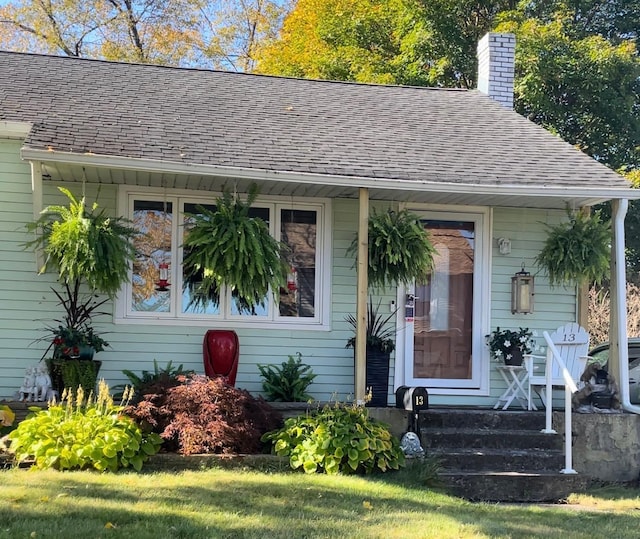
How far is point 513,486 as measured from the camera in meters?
6.33

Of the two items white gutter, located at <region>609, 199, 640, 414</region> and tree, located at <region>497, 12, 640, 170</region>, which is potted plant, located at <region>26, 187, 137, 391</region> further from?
tree, located at <region>497, 12, 640, 170</region>

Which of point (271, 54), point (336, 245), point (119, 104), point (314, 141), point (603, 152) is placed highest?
point (271, 54)

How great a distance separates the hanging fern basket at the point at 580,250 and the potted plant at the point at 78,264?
14.5ft

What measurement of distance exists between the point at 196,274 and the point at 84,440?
8.07 feet

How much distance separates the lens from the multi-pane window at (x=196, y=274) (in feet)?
25.0

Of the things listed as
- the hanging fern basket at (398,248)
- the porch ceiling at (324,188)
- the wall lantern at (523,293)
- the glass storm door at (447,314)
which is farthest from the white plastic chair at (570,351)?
the hanging fern basket at (398,248)

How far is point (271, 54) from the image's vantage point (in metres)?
19.2

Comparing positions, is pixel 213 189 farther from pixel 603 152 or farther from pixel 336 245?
pixel 603 152

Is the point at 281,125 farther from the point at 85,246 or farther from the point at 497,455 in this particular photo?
the point at 497,455

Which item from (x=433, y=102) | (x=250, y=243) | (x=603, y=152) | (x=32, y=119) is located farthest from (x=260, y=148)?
(x=603, y=152)

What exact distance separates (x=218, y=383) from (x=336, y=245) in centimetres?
231

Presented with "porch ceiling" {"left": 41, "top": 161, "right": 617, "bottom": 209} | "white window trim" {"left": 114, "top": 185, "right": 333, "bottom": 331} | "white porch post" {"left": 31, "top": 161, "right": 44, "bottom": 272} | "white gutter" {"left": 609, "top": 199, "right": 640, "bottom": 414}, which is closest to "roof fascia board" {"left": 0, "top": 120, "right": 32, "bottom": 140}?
"porch ceiling" {"left": 41, "top": 161, "right": 617, "bottom": 209}

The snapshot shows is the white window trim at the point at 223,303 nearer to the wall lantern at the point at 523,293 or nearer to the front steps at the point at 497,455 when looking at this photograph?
the front steps at the point at 497,455

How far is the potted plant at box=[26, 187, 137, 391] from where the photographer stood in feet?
21.0
